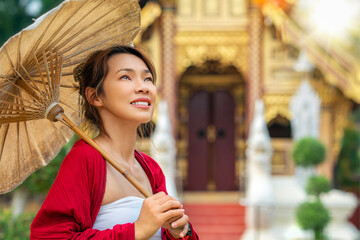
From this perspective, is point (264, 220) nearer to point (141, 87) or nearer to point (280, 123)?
point (280, 123)

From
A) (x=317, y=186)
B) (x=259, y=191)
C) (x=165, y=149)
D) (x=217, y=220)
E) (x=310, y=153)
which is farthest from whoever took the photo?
(x=217, y=220)

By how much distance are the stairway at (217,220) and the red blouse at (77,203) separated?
7063mm

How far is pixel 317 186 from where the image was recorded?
25.1 feet

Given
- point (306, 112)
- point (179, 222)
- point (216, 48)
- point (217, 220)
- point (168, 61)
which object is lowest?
point (217, 220)

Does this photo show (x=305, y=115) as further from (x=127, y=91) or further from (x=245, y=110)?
(x=127, y=91)

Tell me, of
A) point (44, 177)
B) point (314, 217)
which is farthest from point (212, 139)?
point (44, 177)

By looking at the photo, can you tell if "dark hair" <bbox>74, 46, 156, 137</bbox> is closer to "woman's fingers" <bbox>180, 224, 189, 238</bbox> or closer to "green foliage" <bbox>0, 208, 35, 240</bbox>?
"woman's fingers" <bbox>180, 224, 189, 238</bbox>

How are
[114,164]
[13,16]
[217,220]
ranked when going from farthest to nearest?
[217,220], [13,16], [114,164]

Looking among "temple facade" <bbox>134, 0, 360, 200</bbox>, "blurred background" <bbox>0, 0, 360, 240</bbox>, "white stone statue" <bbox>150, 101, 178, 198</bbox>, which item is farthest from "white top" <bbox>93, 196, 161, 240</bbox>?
"temple facade" <bbox>134, 0, 360, 200</bbox>

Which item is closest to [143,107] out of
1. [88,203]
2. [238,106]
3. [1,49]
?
[88,203]

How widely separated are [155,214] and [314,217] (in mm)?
6391

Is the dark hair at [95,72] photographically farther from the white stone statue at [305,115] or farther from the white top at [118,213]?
the white stone statue at [305,115]

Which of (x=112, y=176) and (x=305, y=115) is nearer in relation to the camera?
(x=112, y=176)

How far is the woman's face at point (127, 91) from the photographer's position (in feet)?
5.56
